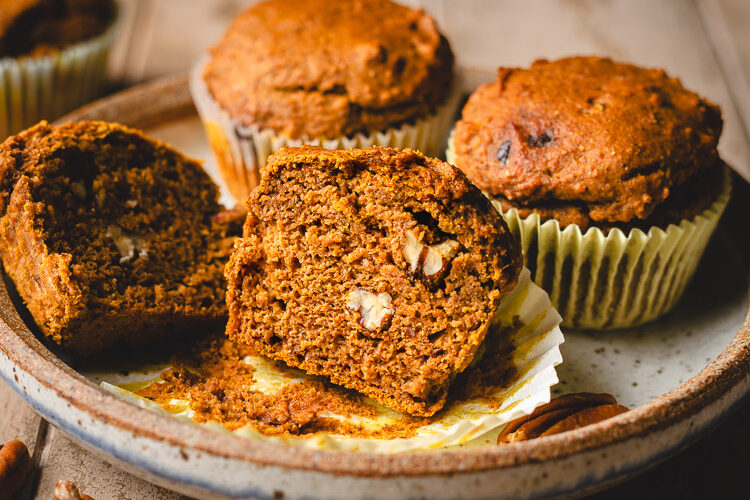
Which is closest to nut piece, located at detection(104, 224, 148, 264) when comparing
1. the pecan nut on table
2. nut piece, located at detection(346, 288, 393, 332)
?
nut piece, located at detection(346, 288, 393, 332)

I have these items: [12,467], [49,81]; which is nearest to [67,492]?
[12,467]

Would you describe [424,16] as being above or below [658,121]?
below

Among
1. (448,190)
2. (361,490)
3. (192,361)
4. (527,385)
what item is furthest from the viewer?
(192,361)

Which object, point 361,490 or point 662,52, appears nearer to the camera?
point 361,490

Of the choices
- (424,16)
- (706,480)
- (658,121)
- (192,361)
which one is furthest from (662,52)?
(192,361)

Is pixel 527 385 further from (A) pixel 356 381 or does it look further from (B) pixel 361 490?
(B) pixel 361 490

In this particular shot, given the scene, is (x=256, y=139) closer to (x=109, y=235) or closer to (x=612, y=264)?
(x=109, y=235)

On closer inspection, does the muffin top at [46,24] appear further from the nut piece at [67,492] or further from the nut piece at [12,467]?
the nut piece at [67,492]
